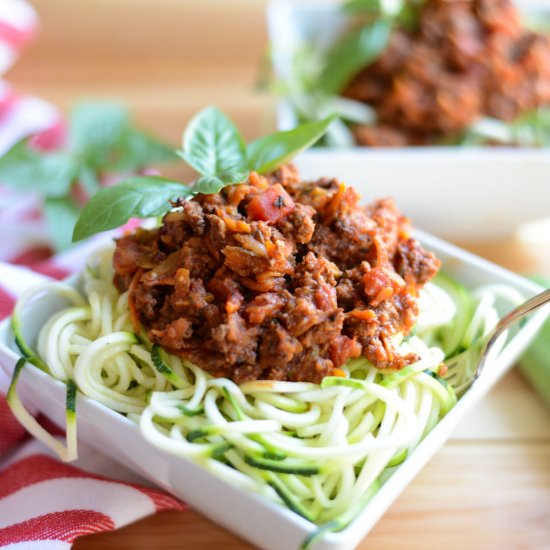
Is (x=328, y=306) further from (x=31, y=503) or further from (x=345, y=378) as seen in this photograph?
(x=31, y=503)

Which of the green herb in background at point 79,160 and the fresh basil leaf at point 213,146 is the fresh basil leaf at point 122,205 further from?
the green herb in background at point 79,160

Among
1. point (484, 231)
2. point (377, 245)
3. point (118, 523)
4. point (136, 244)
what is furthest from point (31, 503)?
point (484, 231)

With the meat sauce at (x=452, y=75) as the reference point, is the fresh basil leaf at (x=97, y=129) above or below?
above

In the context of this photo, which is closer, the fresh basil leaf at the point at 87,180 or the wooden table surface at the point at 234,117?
the wooden table surface at the point at 234,117

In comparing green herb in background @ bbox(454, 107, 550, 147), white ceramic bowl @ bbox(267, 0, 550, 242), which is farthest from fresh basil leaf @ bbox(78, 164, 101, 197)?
green herb in background @ bbox(454, 107, 550, 147)

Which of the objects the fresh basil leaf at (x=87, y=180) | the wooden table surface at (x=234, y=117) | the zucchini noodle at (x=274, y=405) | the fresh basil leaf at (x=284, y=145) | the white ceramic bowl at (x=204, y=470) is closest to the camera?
the white ceramic bowl at (x=204, y=470)

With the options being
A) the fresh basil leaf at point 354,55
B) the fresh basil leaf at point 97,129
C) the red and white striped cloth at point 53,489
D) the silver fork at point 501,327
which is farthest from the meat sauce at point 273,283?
the fresh basil leaf at point 354,55
